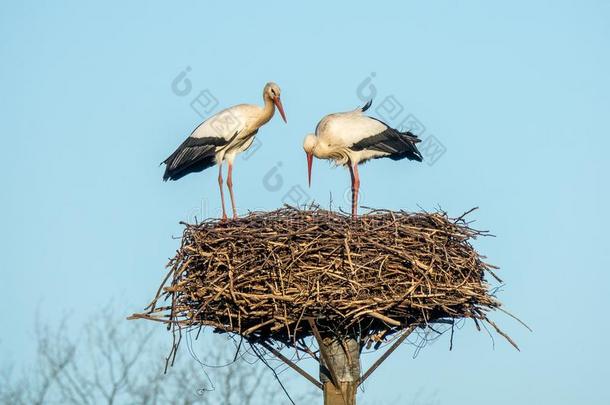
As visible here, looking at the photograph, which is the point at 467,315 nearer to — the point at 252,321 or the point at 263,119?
the point at 252,321

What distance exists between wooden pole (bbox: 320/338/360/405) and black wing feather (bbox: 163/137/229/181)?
10.8 ft

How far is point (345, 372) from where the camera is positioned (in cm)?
1007

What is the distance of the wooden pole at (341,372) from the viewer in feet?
32.9

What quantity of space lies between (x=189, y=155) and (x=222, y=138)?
0.41 metres

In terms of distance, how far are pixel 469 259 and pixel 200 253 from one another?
7.42 feet

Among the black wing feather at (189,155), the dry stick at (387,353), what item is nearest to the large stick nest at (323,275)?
the dry stick at (387,353)

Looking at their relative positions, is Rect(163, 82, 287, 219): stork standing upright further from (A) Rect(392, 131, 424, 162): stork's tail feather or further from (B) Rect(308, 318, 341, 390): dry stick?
(B) Rect(308, 318, 341, 390): dry stick

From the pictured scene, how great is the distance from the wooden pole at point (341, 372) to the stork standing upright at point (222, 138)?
2.82 meters

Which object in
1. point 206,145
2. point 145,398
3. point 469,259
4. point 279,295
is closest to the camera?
point 279,295

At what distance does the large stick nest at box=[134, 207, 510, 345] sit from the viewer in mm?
9352

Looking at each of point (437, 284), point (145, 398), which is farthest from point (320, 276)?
point (145, 398)

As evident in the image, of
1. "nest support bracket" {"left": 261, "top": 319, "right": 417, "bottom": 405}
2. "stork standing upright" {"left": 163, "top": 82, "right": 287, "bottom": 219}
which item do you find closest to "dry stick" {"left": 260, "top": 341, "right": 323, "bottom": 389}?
"nest support bracket" {"left": 261, "top": 319, "right": 417, "bottom": 405}

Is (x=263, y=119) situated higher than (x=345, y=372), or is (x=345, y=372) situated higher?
(x=263, y=119)

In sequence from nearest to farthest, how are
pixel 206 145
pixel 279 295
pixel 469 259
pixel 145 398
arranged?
pixel 279 295
pixel 469 259
pixel 206 145
pixel 145 398
